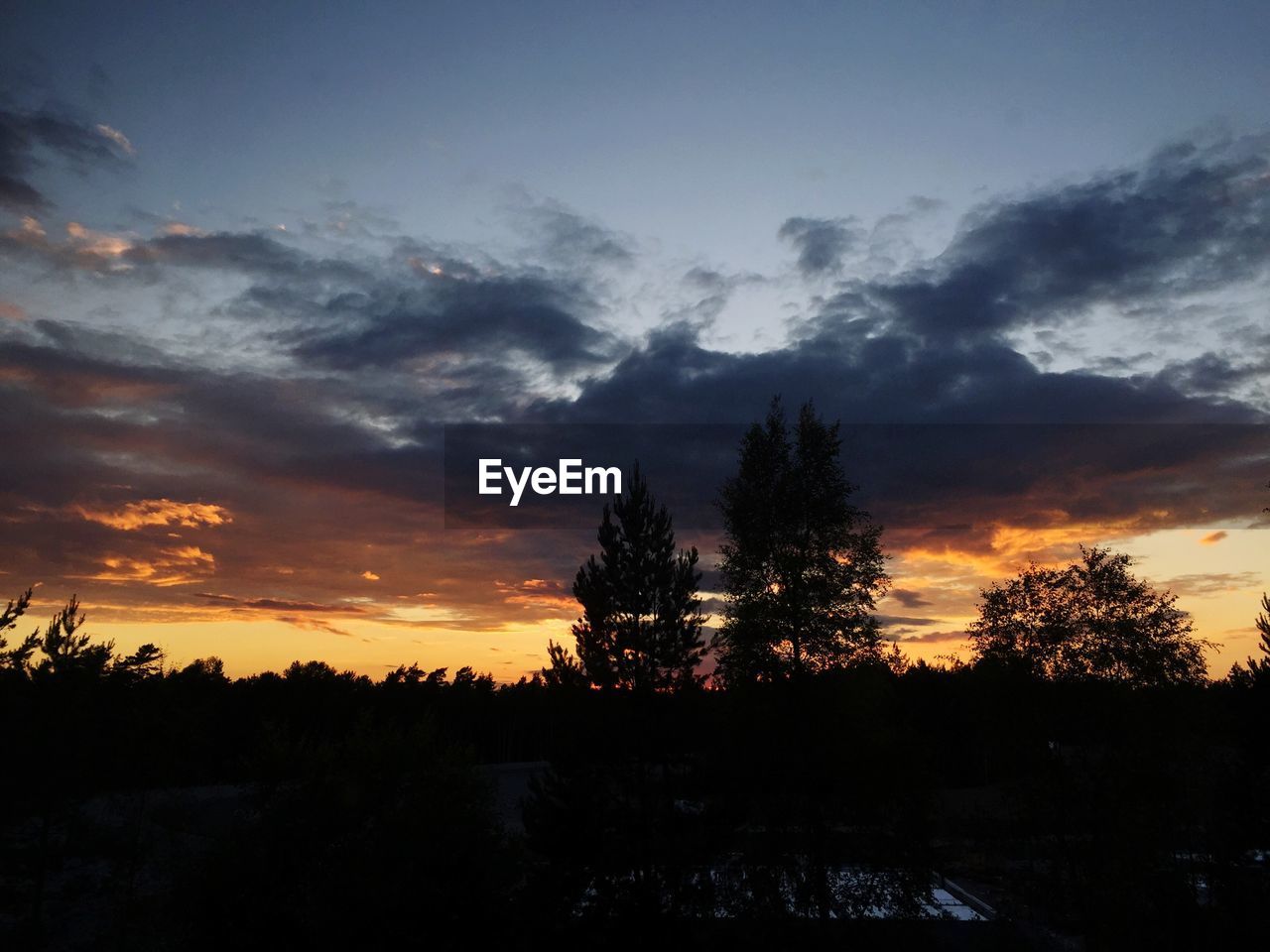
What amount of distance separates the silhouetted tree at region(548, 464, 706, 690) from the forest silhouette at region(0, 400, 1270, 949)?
107mm

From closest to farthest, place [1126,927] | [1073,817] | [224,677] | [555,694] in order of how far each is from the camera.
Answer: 1. [1126,927]
2. [555,694]
3. [1073,817]
4. [224,677]

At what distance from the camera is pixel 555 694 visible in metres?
38.2

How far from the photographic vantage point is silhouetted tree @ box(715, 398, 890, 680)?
33000 millimetres

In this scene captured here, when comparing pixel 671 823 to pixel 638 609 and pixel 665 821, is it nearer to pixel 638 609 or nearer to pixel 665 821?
pixel 665 821

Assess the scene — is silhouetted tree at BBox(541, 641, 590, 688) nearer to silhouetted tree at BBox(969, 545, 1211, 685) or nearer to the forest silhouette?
the forest silhouette

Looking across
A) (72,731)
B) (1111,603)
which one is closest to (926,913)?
(1111,603)

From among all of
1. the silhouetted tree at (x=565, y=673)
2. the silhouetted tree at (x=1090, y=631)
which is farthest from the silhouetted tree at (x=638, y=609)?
the silhouetted tree at (x=1090, y=631)

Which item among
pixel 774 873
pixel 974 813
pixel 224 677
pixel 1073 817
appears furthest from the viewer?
pixel 224 677

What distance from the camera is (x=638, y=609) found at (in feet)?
125

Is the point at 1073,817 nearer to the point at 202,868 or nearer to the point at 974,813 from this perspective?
the point at 202,868

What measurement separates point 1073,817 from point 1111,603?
1164 cm

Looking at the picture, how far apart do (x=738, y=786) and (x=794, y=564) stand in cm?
937

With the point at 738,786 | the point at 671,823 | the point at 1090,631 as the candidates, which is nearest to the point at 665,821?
the point at 671,823

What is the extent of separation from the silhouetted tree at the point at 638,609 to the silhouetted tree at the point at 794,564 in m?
3.60
